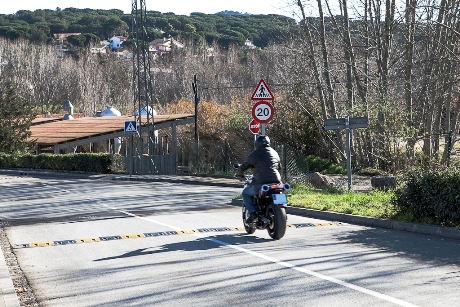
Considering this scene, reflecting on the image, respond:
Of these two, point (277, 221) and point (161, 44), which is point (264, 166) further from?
point (161, 44)

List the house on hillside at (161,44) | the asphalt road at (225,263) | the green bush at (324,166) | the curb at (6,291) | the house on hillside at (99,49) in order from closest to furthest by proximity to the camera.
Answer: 1. the curb at (6,291)
2. the asphalt road at (225,263)
3. the green bush at (324,166)
4. the house on hillside at (99,49)
5. the house on hillside at (161,44)

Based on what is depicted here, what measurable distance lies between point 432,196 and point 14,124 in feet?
177

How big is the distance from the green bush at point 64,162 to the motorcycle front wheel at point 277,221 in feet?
119

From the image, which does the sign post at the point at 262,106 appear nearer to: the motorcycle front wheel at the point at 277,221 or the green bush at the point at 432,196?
the green bush at the point at 432,196

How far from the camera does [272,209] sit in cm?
1205

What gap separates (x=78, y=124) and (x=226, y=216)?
49.0 metres

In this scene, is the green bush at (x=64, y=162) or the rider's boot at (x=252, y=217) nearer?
the rider's boot at (x=252, y=217)

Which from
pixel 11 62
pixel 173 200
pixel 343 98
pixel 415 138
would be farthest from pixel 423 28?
pixel 11 62

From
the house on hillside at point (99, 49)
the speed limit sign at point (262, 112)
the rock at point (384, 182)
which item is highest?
the house on hillside at point (99, 49)

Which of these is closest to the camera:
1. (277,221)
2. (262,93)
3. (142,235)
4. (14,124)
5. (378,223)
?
(277,221)

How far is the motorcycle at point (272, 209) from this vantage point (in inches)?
466

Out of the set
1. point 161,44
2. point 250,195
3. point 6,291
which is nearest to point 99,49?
point 161,44

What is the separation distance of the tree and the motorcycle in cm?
5032

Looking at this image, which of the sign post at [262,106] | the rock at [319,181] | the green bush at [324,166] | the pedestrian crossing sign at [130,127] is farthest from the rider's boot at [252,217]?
the pedestrian crossing sign at [130,127]
